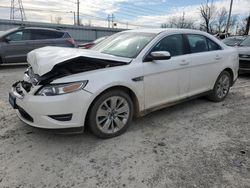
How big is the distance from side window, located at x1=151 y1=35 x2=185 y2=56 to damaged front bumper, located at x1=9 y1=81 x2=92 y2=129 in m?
1.59

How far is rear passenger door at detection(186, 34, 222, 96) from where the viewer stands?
454 centimetres

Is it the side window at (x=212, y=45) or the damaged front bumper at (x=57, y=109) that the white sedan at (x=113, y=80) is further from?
the side window at (x=212, y=45)

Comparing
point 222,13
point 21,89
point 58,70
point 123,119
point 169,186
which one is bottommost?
point 169,186

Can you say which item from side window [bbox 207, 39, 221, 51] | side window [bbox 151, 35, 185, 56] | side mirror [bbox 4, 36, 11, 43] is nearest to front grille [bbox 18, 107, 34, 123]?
side window [bbox 151, 35, 185, 56]

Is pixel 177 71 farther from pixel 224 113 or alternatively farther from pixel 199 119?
pixel 224 113

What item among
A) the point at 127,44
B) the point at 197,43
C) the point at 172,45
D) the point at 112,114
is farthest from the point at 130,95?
the point at 197,43

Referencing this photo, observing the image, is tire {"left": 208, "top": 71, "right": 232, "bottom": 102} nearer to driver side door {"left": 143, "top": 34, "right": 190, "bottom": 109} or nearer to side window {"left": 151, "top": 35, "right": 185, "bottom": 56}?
driver side door {"left": 143, "top": 34, "right": 190, "bottom": 109}

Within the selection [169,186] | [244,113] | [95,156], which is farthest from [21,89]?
[244,113]

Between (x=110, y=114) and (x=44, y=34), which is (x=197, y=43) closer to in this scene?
(x=110, y=114)

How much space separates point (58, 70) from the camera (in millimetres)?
3305

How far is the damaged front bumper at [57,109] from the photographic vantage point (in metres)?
3.03

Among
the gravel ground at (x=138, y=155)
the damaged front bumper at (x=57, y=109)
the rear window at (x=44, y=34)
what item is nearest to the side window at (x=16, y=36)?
the rear window at (x=44, y=34)

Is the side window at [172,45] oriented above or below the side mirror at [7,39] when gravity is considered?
below

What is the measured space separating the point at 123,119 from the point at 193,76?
5.69ft
